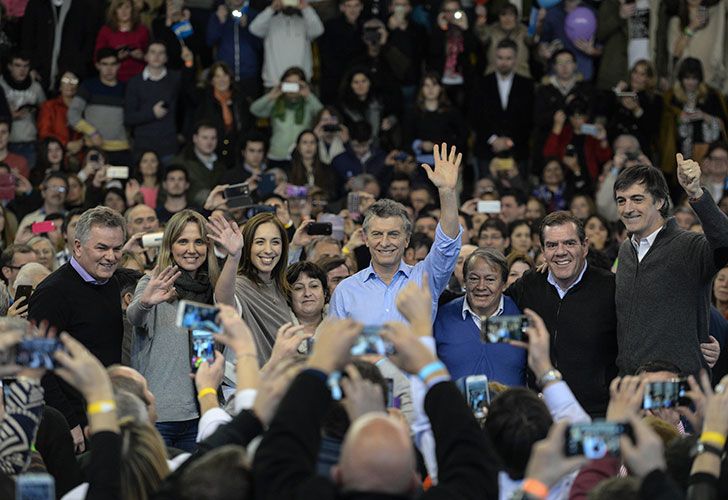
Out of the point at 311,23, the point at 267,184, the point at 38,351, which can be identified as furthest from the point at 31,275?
the point at 311,23

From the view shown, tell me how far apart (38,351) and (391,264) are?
3.01 metres

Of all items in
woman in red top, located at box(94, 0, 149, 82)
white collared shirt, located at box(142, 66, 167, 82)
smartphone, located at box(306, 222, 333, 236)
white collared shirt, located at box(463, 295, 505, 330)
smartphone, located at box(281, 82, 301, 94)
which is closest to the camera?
white collared shirt, located at box(463, 295, 505, 330)

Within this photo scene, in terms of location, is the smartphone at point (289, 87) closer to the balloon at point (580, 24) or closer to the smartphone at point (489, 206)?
the smartphone at point (489, 206)

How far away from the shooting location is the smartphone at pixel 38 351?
387 centimetres

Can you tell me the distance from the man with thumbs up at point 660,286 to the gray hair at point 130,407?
283 centimetres

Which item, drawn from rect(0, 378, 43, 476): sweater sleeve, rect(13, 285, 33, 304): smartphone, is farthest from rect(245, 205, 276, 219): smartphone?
rect(0, 378, 43, 476): sweater sleeve

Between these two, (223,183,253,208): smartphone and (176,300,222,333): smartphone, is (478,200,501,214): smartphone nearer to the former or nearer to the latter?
(223,183,253,208): smartphone

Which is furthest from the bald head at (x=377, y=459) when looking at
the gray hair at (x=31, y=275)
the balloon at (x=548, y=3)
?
the balloon at (x=548, y=3)

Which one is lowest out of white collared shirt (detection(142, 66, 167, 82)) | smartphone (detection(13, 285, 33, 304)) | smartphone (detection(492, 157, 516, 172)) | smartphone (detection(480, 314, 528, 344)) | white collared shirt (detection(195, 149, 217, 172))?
smartphone (detection(480, 314, 528, 344))

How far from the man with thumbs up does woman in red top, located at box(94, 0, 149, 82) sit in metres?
7.31

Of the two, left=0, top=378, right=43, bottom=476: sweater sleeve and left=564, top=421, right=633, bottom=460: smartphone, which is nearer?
left=564, top=421, right=633, bottom=460: smartphone

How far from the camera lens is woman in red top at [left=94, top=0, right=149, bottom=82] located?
12812mm

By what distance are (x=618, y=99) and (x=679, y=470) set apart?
29.6 feet

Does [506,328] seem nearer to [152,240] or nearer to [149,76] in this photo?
[152,240]
